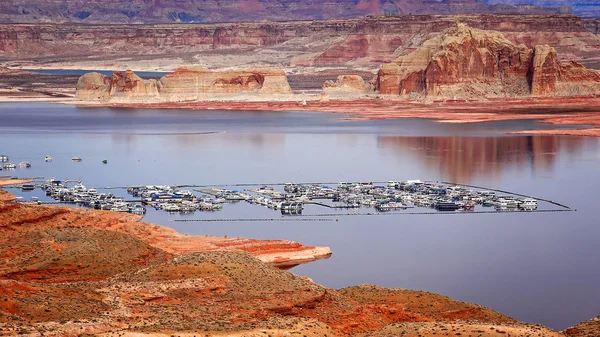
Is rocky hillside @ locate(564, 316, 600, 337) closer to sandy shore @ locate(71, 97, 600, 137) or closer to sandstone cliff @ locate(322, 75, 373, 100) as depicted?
sandy shore @ locate(71, 97, 600, 137)

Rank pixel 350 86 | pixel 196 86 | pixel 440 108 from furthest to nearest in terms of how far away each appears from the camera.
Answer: pixel 350 86 < pixel 196 86 < pixel 440 108

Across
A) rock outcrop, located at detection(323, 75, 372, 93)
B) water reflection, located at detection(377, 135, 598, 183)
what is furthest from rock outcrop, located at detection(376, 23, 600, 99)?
water reflection, located at detection(377, 135, 598, 183)

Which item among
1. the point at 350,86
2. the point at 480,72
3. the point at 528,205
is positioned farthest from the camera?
the point at 350,86

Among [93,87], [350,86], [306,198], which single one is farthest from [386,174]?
[93,87]

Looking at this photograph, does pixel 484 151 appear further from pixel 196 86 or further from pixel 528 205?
pixel 196 86

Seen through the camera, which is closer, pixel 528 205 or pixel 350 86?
pixel 528 205

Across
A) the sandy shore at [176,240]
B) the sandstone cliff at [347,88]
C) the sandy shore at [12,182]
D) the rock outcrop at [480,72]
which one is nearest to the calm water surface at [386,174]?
the sandy shore at [176,240]

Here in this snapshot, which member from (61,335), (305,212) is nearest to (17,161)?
(305,212)
